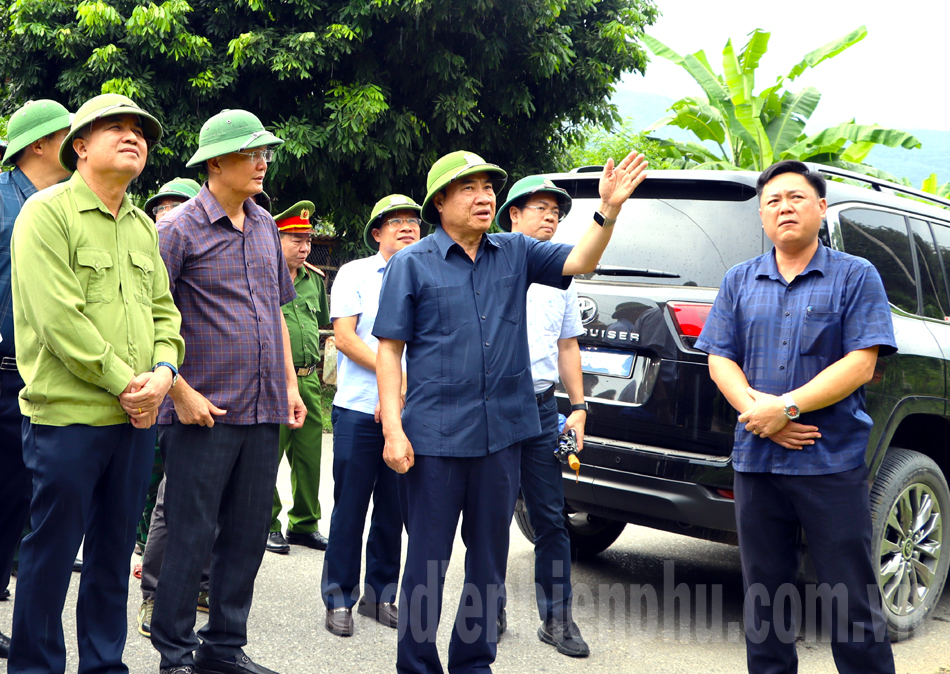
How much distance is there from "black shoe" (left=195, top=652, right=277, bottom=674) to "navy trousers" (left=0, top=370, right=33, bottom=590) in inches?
36.0

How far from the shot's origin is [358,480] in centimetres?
423

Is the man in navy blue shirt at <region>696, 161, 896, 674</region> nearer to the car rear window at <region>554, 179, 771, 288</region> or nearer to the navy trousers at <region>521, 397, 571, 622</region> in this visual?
the car rear window at <region>554, 179, 771, 288</region>

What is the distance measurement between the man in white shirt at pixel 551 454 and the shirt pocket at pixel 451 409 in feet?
2.79

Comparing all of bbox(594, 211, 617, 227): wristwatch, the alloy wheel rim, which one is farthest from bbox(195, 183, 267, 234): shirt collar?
the alloy wheel rim

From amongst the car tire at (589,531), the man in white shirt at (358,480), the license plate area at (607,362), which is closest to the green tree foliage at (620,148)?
the car tire at (589,531)

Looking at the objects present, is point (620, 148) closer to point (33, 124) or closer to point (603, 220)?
point (33, 124)

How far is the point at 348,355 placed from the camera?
439cm

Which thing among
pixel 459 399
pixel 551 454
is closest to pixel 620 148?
pixel 551 454

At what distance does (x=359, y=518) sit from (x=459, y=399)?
1343 millimetres

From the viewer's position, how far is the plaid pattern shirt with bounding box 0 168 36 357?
Result: 3.45 m

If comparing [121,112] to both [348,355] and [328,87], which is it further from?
[328,87]

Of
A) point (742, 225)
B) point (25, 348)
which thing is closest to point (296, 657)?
point (25, 348)

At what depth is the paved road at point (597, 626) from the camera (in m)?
3.77

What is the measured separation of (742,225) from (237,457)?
2338mm
